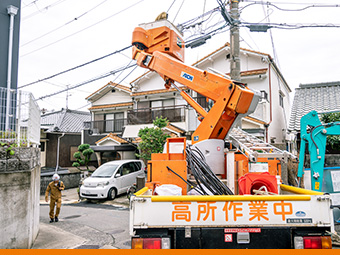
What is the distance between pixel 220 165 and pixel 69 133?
2072 cm

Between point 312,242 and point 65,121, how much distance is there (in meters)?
25.7

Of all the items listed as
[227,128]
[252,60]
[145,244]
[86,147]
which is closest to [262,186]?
[227,128]

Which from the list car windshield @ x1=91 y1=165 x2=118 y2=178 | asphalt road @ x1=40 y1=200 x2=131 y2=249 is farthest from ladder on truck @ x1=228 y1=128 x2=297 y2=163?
car windshield @ x1=91 y1=165 x2=118 y2=178

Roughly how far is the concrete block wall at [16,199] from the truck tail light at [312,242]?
5.16 meters

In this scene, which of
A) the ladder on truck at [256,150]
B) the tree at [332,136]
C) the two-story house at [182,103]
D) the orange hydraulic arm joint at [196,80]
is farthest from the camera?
the two-story house at [182,103]

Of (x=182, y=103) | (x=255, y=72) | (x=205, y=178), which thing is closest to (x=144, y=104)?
(x=182, y=103)

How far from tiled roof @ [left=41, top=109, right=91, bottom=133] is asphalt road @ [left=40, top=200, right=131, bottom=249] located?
42.6 ft

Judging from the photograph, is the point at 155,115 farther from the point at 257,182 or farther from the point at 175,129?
the point at 257,182

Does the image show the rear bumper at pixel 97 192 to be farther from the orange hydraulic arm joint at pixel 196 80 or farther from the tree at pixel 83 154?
the orange hydraulic arm joint at pixel 196 80

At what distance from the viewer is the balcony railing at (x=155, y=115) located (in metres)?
17.2

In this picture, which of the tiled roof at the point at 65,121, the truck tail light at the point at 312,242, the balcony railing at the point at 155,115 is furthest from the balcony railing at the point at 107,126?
the truck tail light at the point at 312,242

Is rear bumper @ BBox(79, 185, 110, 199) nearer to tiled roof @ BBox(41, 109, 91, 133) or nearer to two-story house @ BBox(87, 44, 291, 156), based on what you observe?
two-story house @ BBox(87, 44, 291, 156)

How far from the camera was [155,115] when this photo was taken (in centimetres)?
1800

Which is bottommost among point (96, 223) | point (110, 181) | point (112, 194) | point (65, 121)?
point (96, 223)
